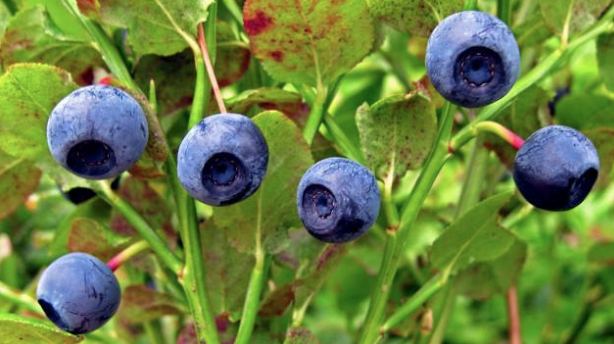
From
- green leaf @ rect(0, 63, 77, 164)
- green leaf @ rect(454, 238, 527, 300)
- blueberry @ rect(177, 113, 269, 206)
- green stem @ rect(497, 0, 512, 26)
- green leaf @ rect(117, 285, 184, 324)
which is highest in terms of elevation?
green stem @ rect(497, 0, 512, 26)

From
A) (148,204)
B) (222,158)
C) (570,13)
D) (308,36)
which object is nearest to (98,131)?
(222,158)

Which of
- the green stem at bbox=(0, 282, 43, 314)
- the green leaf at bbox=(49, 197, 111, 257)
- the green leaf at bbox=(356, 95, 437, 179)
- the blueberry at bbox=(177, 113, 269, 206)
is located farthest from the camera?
the green leaf at bbox=(49, 197, 111, 257)

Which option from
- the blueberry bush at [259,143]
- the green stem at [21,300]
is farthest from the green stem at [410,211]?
the green stem at [21,300]

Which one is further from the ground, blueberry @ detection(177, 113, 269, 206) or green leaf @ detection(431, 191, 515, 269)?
green leaf @ detection(431, 191, 515, 269)

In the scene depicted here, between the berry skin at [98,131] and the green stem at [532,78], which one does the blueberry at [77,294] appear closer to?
the berry skin at [98,131]

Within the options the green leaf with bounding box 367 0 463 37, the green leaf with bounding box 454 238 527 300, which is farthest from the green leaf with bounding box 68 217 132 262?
the green leaf with bounding box 454 238 527 300

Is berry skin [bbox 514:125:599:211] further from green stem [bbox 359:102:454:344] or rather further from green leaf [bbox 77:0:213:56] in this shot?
green leaf [bbox 77:0:213:56]

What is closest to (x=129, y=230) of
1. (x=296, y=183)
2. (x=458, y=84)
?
(x=296, y=183)
